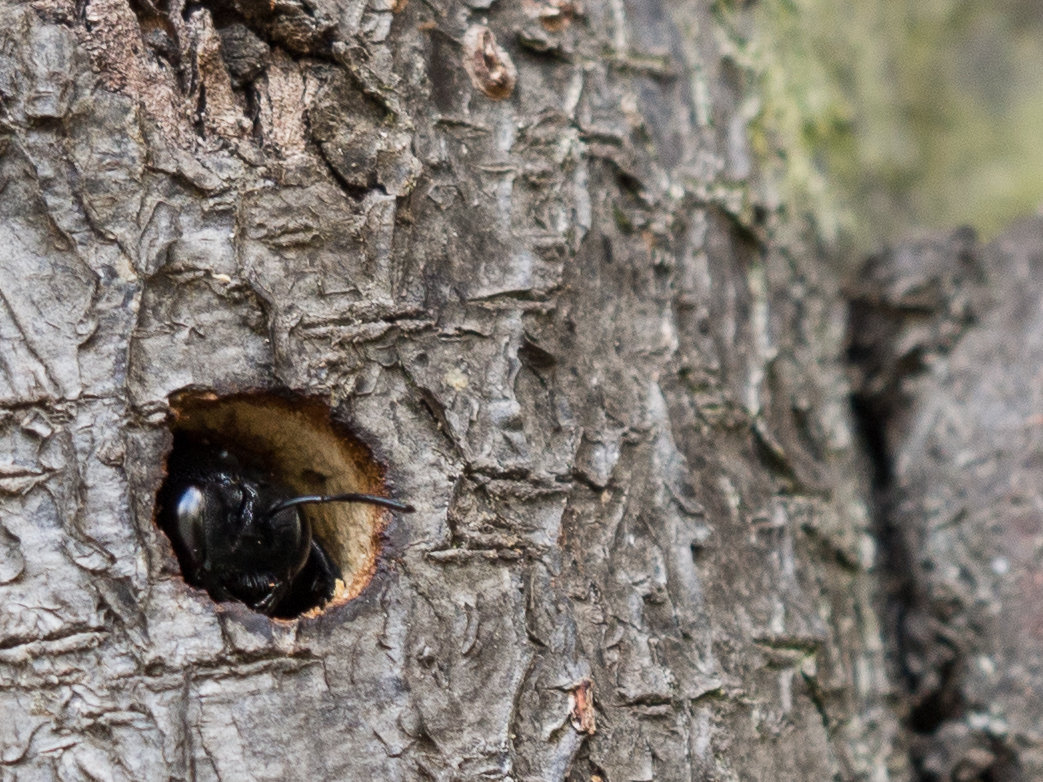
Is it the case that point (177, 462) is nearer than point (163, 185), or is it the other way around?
point (163, 185)

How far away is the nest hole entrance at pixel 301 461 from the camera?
138cm

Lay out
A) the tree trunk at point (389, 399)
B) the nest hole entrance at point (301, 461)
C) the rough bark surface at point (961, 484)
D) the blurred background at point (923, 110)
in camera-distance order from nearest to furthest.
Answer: the tree trunk at point (389, 399)
the nest hole entrance at point (301, 461)
the rough bark surface at point (961, 484)
the blurred background at point (923, 110)

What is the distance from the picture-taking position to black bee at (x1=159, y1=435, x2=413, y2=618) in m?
1.39

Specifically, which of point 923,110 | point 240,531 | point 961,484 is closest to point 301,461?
point 240,531

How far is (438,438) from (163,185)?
49 cm

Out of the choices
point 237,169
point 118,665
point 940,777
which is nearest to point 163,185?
point 237,169

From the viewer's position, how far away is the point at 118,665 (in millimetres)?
1245

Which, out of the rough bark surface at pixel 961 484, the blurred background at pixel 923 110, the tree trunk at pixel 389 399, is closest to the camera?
the tree trunk at pixel 389 399

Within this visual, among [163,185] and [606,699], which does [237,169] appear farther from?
[606,699]

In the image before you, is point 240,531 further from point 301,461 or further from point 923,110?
point 923,110

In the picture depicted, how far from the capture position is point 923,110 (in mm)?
2750

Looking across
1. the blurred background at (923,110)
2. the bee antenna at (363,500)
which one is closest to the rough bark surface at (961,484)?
the blurred background at (923,110)

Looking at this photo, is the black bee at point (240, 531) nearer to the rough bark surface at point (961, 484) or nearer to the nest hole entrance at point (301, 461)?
the nest hole entrance at point (301, 461)

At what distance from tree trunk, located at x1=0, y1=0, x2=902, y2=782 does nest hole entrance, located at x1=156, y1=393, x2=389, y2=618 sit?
0.10ft
